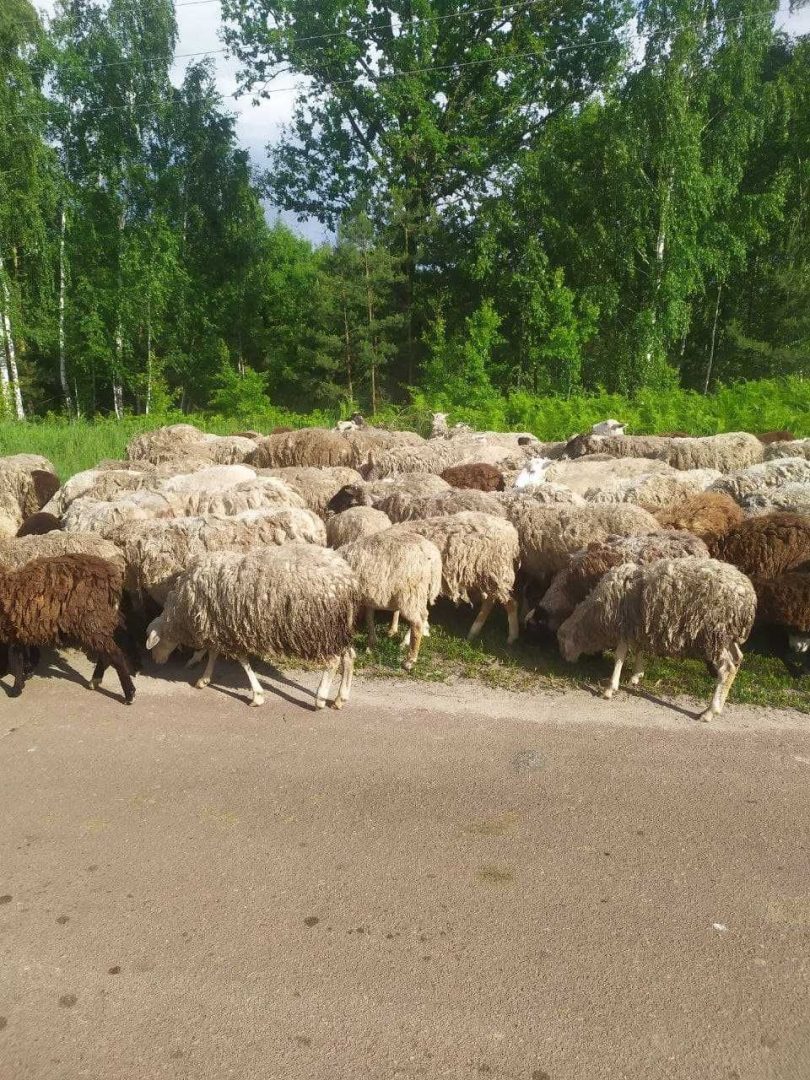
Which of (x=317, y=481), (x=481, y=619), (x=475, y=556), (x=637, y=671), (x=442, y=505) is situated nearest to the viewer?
(x=637, y=671)

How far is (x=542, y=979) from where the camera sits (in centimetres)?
329

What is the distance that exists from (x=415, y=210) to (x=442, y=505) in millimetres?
23085

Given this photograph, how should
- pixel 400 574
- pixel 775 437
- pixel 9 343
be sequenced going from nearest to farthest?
pixel 400 574 < pixel 775 437 < pixel 9 343

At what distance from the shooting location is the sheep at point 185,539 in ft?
24.0

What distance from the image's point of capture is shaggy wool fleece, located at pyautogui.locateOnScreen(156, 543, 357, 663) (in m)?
5.90

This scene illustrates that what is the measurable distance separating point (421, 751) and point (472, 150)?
30003mm

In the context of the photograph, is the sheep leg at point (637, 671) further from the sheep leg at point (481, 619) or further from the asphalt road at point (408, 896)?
the sheep leg at point (481, 619)

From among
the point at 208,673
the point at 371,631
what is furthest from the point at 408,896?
the point at 371,631

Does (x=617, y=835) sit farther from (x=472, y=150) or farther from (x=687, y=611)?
(x=472, y=150)

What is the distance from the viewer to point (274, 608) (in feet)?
19.4

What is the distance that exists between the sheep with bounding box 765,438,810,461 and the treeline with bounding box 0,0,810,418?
380 inches

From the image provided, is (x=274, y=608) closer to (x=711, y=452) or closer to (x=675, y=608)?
(x=675, y=608)

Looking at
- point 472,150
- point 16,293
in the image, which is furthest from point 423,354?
point 16,293

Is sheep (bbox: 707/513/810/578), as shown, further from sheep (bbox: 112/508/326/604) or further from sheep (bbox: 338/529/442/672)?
sheep (bbox: 112/508/326/604)
